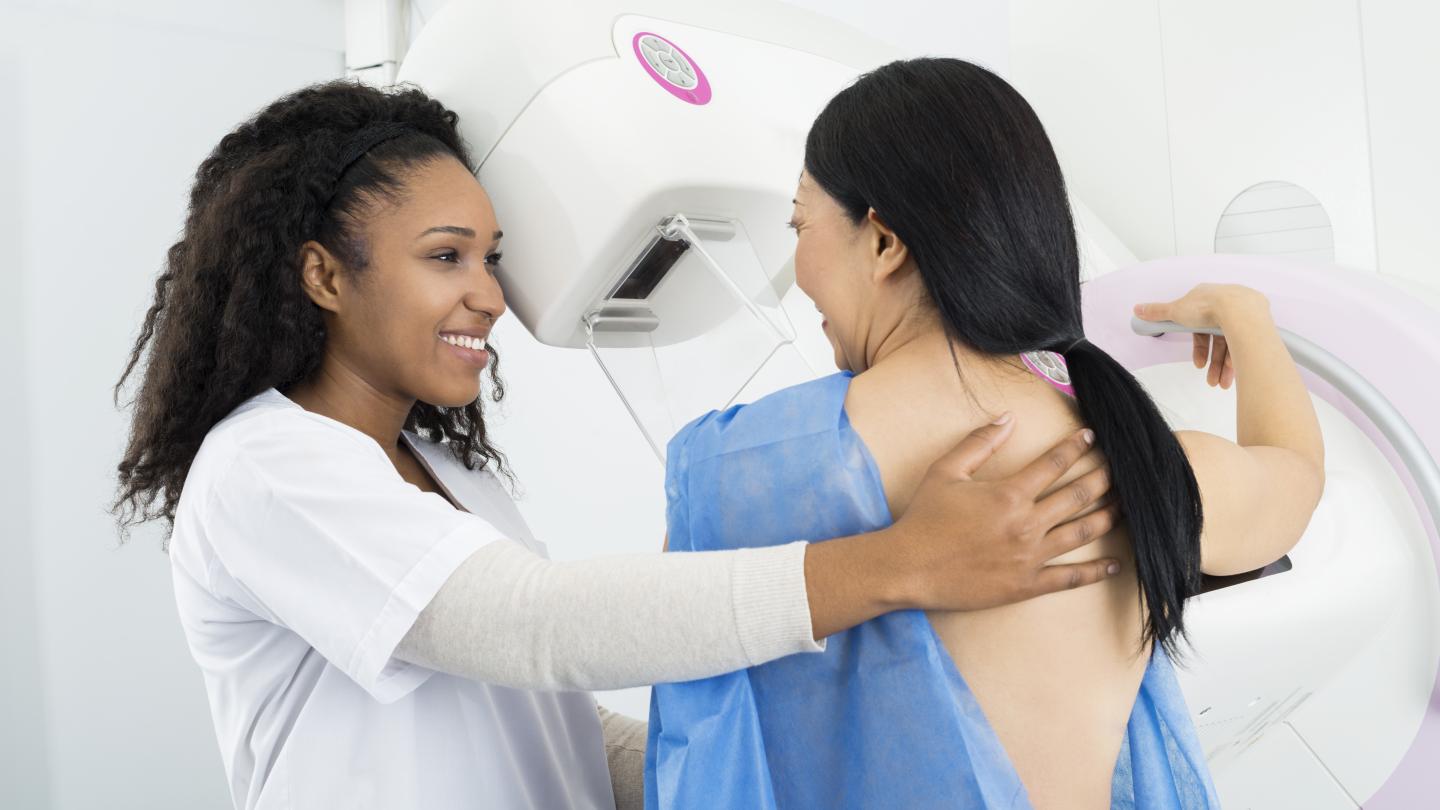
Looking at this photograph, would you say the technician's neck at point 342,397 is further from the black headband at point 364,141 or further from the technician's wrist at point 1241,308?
the technician's wrist at point 1241,308

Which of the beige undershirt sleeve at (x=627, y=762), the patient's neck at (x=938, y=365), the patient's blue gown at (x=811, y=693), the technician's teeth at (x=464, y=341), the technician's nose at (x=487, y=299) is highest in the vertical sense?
the technician's nose at (x=487, y=299)

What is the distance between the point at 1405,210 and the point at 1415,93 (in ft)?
0.54

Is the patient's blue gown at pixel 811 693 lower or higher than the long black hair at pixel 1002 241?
lower

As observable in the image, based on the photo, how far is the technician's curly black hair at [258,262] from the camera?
121cm

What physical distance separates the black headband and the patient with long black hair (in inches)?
20.4

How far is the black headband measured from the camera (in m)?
1.24

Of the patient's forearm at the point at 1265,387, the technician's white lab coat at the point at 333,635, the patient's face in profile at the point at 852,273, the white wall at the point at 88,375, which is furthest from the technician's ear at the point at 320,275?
the white wall at the point at 88,375

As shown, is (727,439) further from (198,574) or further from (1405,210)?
(1405,210)

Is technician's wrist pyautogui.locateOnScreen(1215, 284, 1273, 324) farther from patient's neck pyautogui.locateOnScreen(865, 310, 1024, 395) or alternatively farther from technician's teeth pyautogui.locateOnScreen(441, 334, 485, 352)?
technician's teeth pyautogui.locateOnScreen(441, 334, 485, 352)

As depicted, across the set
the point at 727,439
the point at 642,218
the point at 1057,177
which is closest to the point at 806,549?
the point at 727,439

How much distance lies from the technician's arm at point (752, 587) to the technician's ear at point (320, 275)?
0.44 metres

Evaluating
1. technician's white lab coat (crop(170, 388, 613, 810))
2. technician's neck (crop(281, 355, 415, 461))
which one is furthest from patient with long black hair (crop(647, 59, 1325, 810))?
technician's neck (crop(281, 355, 415, 461))

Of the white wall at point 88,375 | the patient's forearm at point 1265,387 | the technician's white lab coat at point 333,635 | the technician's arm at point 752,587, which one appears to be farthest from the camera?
the white wall at point 88,375

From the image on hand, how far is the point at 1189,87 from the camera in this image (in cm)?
185
